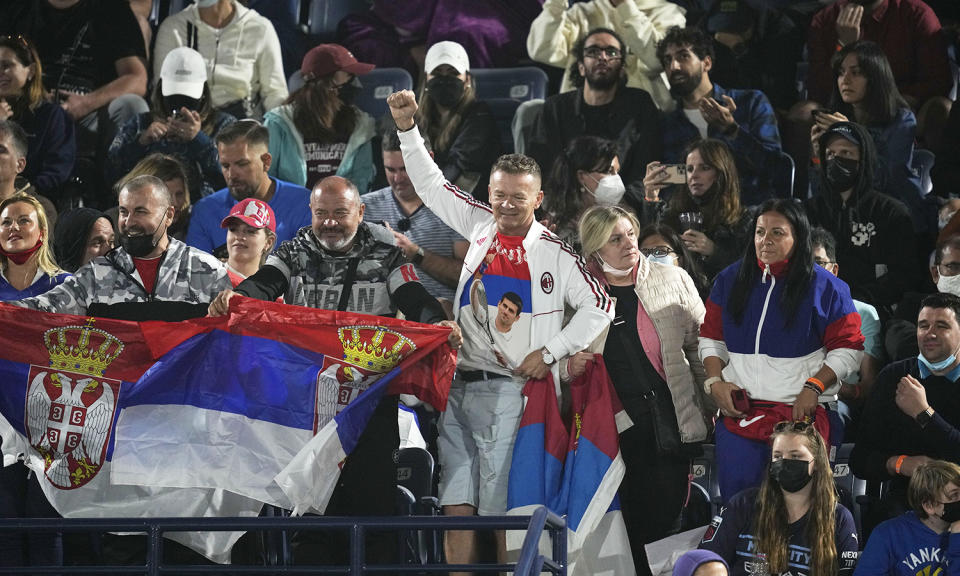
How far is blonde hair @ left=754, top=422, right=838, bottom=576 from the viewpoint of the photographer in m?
5.36

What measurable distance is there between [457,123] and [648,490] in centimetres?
294

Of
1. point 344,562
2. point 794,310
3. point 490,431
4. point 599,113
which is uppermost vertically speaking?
point 599,113

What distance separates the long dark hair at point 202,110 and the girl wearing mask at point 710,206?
2.92m

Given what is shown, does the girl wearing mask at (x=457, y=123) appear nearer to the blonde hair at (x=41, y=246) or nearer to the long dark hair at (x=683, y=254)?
the long dark hair at (x=683, y=254)

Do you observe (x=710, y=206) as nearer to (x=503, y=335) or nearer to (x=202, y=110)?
(x=503, y=335)

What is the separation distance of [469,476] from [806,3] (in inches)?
224

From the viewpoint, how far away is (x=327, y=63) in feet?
27.9

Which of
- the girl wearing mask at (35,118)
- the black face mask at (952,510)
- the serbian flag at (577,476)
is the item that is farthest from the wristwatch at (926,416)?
the girl wearing mask at (35,118)

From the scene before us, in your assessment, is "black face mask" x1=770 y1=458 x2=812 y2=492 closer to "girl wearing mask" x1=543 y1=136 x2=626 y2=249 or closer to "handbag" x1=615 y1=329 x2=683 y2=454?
"handbag" x1=615 y1=329 x2=683 y2=454

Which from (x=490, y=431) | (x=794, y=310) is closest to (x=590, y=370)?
(x=490, y=431)

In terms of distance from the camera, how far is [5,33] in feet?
31.2

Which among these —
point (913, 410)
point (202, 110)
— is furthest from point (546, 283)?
point (202, 110)

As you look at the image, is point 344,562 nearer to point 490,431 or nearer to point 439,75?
point 490,431

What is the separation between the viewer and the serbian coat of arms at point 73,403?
568 centimetres
